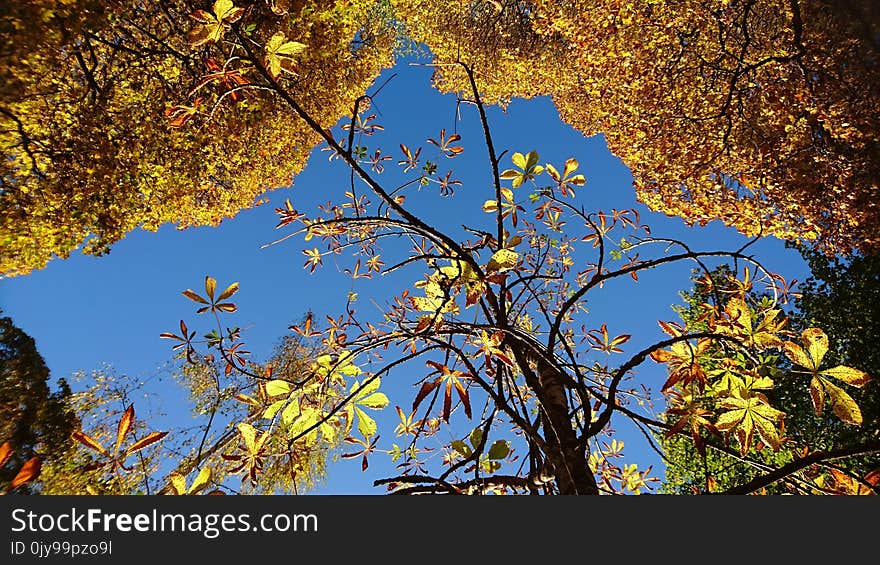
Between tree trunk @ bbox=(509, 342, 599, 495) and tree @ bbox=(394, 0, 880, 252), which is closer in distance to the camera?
tree trunk @ bbox=(509, 342, 599, 495)

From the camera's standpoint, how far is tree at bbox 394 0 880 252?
325 cm

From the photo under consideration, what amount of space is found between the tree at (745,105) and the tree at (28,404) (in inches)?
191

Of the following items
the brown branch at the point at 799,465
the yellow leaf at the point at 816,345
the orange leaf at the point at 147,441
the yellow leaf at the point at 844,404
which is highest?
the orange leaf at the point at 147,441

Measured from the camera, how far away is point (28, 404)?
7.95 feet

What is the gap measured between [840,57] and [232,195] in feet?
19.3

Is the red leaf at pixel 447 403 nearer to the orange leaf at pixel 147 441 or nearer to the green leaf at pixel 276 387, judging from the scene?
the green leaf at pixel 276 387

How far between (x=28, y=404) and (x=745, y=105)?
6093 millimetres

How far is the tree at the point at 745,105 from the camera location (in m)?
3.25

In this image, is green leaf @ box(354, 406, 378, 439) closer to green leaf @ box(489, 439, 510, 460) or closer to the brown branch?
green leaf @ box(489, 439, 510, 460)

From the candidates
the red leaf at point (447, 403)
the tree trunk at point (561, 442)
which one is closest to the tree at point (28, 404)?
the red leaf at point (447, 403)

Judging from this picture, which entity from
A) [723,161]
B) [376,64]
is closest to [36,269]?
[376,64]

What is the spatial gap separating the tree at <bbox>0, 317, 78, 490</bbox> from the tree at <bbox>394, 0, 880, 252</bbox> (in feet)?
15.9

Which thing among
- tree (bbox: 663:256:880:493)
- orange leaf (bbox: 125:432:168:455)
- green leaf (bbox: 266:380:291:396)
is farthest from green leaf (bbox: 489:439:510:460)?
tree (bbox: 663:256:880:493)

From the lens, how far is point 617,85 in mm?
4551
